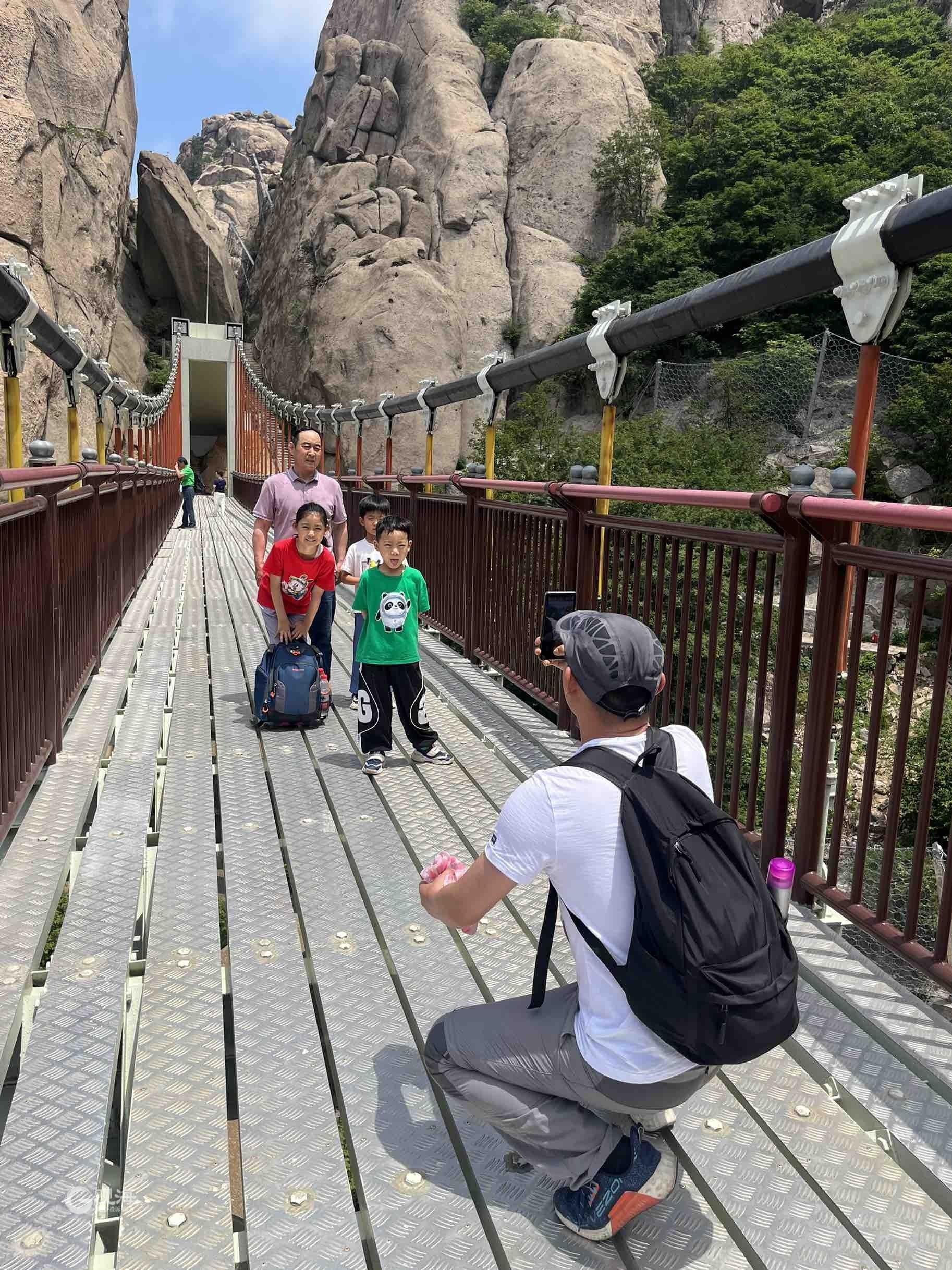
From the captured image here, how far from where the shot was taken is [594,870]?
1583mm

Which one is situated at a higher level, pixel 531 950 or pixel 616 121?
pixel 616 121

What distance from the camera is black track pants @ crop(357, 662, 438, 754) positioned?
4293mm

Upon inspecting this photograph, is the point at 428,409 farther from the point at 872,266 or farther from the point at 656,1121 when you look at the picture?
the point at 656,1121

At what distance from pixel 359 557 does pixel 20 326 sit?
2.39 metres

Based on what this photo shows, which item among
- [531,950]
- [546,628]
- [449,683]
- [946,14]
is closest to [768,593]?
[546,628]

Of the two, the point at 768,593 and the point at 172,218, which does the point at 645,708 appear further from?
the point at 172,218

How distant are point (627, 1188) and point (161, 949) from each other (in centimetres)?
144

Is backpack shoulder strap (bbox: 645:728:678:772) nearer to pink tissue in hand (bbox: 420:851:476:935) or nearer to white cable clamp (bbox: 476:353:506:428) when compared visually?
pink tissue in hand (bbox: 420:851:476:935)

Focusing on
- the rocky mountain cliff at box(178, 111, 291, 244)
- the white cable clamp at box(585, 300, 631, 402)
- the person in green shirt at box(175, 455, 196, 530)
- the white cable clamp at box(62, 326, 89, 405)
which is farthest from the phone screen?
the rocky mountain cliff at box(178, 111, 291, 244)

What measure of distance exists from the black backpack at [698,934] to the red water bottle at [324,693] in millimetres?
3545

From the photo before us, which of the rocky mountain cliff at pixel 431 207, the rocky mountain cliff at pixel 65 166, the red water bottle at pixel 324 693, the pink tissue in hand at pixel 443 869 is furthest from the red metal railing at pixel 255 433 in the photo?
the pink tissue in hand at pixel 443 869

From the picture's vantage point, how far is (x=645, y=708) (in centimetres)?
170

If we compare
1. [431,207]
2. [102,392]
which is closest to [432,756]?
[102,392]

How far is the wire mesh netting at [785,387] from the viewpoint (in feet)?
87.7
